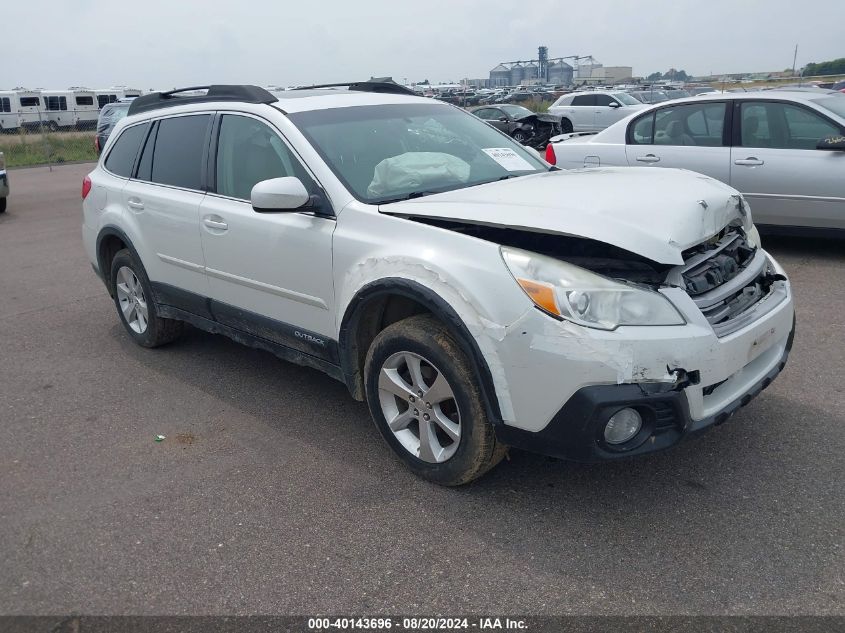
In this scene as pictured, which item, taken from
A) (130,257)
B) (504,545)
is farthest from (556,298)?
(130,257)

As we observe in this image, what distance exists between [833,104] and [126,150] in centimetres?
623

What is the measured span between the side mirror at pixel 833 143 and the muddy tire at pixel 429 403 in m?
5.19

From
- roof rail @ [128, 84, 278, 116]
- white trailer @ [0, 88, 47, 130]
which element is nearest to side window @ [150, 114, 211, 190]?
roof rail @ [128, 84, 278, 116]

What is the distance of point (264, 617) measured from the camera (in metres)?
2.75

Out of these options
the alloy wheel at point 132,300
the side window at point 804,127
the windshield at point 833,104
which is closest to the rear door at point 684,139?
the side window at point 804,127

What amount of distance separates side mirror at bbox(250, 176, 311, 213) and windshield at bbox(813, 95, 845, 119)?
5.61m

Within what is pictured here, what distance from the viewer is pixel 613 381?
9.48 ft

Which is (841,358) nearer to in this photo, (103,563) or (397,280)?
(397,280)

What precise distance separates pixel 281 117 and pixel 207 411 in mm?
1750

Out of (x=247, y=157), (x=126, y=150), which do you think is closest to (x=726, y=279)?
(x=247, y=157)

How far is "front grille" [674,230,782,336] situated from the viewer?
3.21 m

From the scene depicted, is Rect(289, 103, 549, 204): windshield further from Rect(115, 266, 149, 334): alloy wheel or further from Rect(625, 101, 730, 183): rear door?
Rect(625, 101, 730, 183): rear door

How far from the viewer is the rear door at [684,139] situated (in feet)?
24.9

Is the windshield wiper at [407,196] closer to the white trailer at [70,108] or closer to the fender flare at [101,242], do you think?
the fender flare at [101,242]
